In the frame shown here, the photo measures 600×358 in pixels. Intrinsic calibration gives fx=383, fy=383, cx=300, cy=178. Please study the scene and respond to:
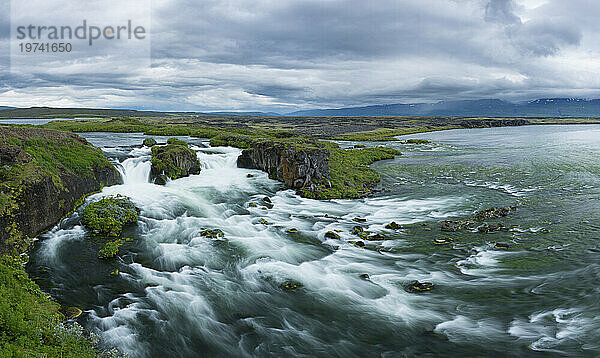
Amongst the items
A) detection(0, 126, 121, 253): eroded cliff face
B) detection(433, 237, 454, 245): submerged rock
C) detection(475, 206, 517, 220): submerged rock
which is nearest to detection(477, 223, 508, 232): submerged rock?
detection(475, 206, 517, 220): submerged rock

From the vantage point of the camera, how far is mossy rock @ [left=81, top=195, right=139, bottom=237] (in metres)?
19.8

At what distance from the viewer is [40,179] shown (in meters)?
19.2

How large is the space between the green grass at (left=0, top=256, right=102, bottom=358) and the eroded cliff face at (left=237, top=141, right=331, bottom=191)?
21.4m

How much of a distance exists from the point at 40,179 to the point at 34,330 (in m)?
11.7

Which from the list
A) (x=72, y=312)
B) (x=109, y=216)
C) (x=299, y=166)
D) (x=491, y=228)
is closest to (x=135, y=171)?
(x=109, y=216)

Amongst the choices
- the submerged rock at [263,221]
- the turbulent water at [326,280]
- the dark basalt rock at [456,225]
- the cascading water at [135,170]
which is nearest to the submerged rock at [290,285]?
the turbulent water at [326,280]

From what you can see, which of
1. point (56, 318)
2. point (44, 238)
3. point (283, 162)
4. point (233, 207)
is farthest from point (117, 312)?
point (283, 162)

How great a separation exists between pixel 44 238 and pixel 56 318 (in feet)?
28.1

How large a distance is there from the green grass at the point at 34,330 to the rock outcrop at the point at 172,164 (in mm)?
18392

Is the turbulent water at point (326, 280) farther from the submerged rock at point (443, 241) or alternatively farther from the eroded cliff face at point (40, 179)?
the eroded cliff face at point (40, 179)

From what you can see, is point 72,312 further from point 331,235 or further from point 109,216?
point 331,235

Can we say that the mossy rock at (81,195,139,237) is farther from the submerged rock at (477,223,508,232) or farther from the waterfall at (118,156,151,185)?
the submerged rock at (477,223,508,232)

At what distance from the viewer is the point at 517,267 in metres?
16.6

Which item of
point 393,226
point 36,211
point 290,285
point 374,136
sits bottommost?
point 290,285
